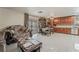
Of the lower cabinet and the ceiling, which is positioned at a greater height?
the ceiling

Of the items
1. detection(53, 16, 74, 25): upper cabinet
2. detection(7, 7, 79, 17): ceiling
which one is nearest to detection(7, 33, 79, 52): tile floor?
detection(53, 16, 74, 25): upper cabinet

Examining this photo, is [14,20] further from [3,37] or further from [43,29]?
[43,29]

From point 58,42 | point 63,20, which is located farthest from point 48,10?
point 58,42

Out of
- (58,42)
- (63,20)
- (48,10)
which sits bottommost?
(58,42)

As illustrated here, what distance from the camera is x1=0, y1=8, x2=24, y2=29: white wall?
6.40 feet

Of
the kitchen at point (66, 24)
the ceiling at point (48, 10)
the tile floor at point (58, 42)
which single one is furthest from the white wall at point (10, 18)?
the kitchen at point (66, 24)

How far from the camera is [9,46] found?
1955mm

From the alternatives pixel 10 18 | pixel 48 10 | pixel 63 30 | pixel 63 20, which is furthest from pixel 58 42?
pixel 10 18

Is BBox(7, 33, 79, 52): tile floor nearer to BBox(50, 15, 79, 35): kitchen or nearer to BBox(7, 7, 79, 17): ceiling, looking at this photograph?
BBox(50, 15, 79, 35): kitchen

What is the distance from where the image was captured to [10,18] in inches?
77.2

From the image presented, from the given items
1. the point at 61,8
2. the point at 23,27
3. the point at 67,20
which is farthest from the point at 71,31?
the point at 23,27

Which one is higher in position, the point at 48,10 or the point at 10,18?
the point at 48,10

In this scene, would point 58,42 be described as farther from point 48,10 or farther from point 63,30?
point 48,10

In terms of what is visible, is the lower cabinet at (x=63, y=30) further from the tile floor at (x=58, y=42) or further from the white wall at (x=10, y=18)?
the white wall at (x=10, y=18)
